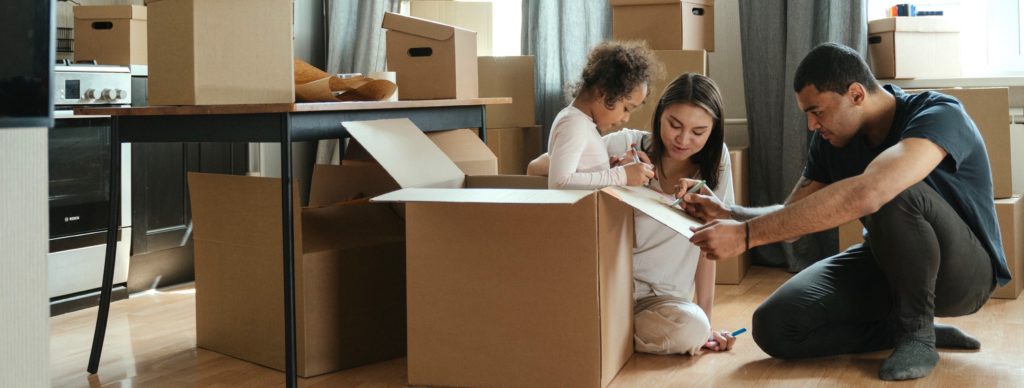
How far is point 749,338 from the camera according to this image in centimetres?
256

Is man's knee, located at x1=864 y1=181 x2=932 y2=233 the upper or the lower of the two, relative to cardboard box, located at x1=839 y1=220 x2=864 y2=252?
upper

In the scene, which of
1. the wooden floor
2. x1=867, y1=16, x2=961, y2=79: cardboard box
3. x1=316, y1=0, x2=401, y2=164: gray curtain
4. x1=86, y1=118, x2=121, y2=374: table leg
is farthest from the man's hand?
x1=316, y1=0, x2=401, y2=164: gray curtain

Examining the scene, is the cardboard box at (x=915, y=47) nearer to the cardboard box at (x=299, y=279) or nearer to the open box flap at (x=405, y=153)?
the open box flap at (x=405, y=153)

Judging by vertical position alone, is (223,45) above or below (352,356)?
above

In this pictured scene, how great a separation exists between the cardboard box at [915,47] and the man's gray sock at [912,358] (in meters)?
1.53

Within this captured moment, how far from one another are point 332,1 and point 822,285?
9.20 ft

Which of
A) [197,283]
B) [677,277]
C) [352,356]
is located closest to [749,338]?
[677,277]

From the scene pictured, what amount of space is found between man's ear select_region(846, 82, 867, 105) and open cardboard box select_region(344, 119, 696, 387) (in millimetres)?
506

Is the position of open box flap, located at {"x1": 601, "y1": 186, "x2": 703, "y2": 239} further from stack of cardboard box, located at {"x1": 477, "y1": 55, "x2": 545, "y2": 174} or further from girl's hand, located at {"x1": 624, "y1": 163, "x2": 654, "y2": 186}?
stack of cardboard box, located at {"x1": 477, "y1": 55, "x2": 545, "y2": 174}

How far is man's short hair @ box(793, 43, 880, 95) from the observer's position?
2.14m

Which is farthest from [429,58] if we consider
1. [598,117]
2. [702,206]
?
[702,206]

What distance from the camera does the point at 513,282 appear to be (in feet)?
6.62

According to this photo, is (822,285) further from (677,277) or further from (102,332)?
(102,332)

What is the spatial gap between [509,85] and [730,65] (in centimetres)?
88
